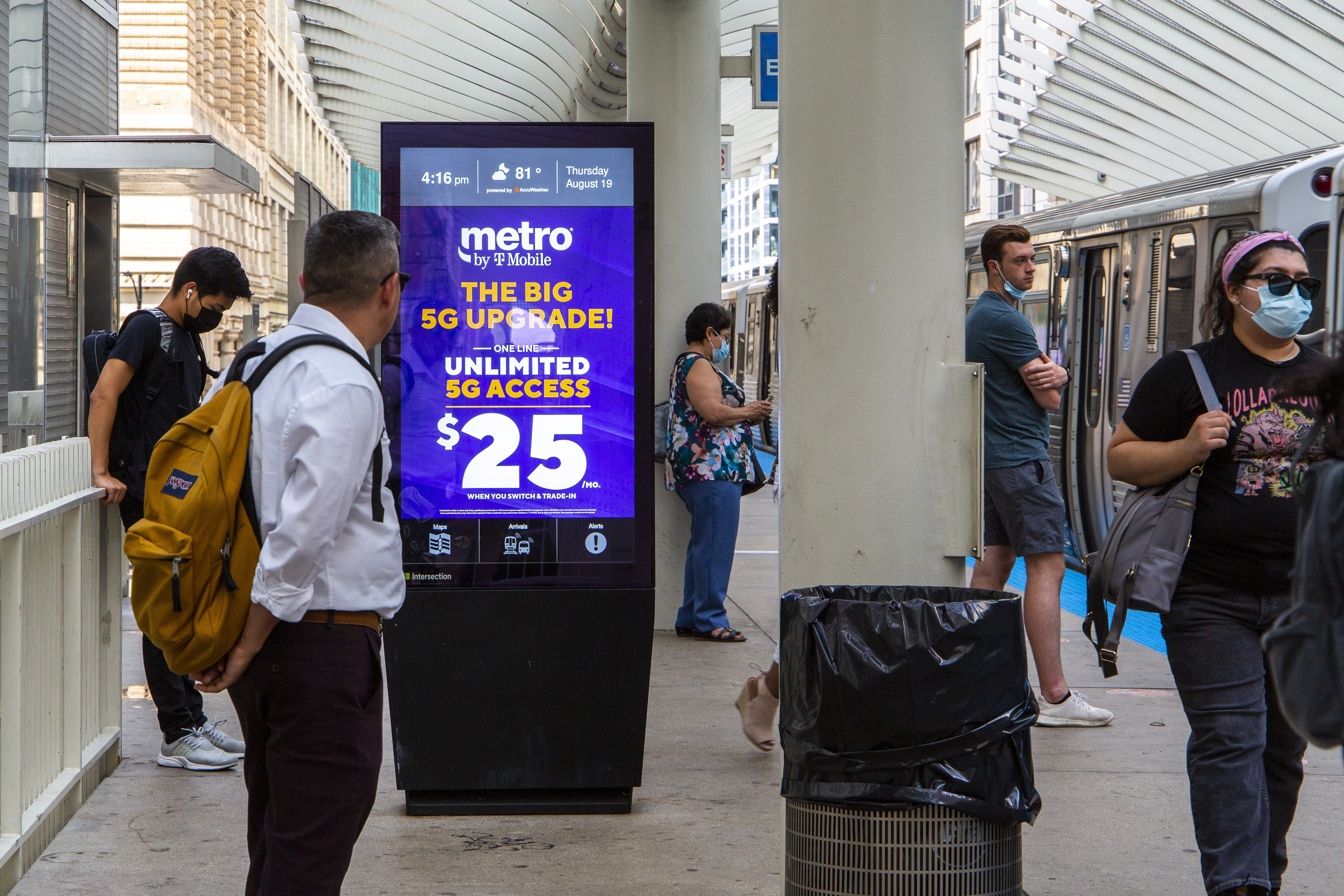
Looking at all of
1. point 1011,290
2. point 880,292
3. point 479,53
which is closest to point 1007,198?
point 479,53

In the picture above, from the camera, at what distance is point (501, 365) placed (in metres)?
4.71

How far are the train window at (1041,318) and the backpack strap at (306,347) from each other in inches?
370

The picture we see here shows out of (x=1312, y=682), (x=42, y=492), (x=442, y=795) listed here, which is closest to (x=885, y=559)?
(x=442, y=795)

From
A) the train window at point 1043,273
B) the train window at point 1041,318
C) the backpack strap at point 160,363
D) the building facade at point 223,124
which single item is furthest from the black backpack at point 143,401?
the train window at point 1043,273

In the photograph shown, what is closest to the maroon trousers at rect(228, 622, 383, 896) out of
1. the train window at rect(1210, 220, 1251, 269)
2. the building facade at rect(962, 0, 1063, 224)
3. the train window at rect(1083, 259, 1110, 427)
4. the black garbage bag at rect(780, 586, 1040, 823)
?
the black garbage bag at rect(780, 586, 1040, 823)

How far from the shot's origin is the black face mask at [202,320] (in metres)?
5.37

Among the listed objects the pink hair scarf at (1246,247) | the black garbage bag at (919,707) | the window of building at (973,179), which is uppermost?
the window of building at (973,179)

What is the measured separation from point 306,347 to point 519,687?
213cm

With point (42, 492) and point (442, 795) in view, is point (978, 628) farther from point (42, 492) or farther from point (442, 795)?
point (42, 492)

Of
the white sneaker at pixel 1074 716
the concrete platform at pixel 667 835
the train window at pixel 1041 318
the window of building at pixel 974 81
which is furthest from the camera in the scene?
the window of building at pixel 974 81

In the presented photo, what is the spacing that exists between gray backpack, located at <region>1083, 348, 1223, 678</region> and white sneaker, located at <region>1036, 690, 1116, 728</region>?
2.45 metres

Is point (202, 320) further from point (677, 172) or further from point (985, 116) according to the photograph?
point (985, 116)

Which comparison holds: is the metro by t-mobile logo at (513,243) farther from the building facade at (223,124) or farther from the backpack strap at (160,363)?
the building facade at (223,124)

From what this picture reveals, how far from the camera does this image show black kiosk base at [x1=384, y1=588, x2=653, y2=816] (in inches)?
184
